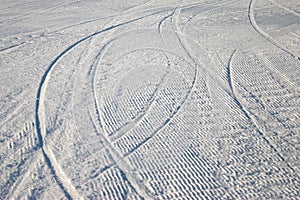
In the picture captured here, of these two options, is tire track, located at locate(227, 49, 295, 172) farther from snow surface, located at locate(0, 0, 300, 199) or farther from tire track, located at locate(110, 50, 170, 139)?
tire track, located at locate(110, 50, 170, 139)

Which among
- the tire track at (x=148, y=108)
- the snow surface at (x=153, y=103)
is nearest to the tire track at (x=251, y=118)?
the snow surface at (x=153, y=103)

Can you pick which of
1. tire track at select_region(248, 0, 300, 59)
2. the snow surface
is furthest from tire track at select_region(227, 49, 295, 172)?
tire track at select_region(248, 0, 300, 59)

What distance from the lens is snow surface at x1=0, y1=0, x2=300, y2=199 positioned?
627 centimetres

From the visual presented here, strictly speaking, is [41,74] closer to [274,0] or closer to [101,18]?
[101,18]

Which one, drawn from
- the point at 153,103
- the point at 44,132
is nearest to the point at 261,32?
the point at 153,103

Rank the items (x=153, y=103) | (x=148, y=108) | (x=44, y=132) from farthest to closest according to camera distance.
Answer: (x=153, y=103) < (x=148, y=108) < (x=44, y=132)

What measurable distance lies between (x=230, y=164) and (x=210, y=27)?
254 inches

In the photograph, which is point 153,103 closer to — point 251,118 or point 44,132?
point 251,118

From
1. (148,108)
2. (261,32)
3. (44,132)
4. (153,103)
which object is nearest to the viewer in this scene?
(44,132)

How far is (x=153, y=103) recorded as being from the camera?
8289 millimetres

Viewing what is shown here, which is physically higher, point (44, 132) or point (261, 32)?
point (44, 132)

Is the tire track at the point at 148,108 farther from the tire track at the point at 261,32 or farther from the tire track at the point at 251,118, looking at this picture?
the tire track at the point at 261,32

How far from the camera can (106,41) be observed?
441 inches

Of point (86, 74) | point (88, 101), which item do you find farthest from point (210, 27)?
point (88, 101)
